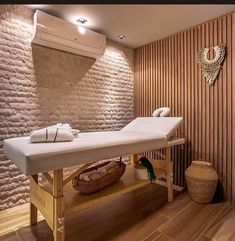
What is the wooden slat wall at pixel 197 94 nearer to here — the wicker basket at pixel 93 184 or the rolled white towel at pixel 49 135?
the wicker basket at pixel 93 184

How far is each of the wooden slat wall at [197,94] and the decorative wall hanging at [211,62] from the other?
6 centimetres

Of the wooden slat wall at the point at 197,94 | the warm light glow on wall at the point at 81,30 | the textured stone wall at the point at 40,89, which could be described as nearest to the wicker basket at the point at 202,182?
the wooden slat wall at the point at 197,94

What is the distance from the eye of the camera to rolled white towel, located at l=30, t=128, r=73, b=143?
54.4 inches

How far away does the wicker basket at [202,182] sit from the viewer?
2.11 meters

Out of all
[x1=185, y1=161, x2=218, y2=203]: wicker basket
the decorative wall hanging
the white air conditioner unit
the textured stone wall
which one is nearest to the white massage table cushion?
[x1=185, y1=161, x2=218, y2=203]: wicker basket

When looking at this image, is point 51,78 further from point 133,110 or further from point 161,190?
point 161,190

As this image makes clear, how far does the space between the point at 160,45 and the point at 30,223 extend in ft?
9.17

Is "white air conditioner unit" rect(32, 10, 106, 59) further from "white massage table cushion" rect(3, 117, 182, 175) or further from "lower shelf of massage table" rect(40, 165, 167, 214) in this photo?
"lower shelf of massage table" rect(40, 165, 167, 214)

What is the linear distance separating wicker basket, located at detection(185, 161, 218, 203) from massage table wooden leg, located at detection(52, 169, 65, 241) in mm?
1500

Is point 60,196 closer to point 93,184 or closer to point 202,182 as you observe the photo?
point 93,184

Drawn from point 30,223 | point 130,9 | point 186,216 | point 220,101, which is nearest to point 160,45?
point 130,9

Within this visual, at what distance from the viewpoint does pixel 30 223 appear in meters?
1.76

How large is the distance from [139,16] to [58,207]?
2.15 meters

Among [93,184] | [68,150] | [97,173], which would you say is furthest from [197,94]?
[68,150]
